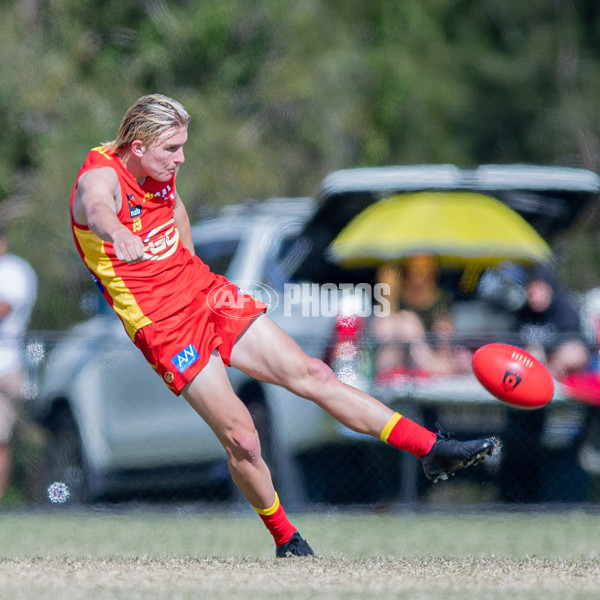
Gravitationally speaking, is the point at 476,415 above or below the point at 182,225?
below

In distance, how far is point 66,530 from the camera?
8258mm

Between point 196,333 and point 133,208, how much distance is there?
60cm

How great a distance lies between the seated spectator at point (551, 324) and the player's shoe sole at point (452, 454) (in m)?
3.81

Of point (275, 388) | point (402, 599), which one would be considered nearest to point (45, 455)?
point (275, 388)

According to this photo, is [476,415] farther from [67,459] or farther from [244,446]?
[244,446]

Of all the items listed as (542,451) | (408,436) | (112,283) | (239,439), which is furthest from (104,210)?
(542,451)

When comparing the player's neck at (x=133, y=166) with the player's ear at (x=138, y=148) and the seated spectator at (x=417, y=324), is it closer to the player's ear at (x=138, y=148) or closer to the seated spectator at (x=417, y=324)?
the player's ear at (x=138, y=148)

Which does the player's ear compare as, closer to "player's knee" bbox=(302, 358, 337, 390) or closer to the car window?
"player's knee" bbox=(302, 358, 337, 390)

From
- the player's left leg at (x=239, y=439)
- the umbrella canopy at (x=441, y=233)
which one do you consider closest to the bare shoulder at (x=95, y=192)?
the player's left leg at (x=239, y=439)

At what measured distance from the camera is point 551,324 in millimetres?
9812

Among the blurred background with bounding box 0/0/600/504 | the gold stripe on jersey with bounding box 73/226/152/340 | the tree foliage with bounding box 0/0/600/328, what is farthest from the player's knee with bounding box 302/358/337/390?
the tree foliage with bounding box 0/0/600/328

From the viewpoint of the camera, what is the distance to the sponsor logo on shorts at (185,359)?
5387 millimetres

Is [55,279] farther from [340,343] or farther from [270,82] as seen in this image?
[340,343]

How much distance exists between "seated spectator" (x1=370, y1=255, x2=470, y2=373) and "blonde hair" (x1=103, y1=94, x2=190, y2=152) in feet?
13.0
